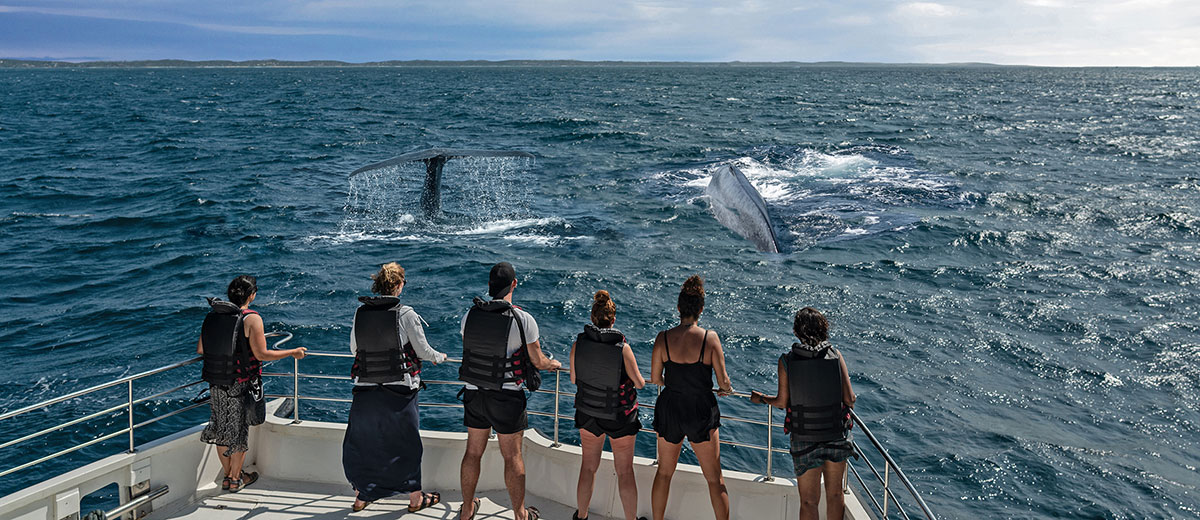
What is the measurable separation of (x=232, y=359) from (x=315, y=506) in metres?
1.53

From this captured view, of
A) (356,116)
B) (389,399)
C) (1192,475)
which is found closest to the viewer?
(389,399)

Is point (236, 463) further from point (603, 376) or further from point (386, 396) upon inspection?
point (603, 376)

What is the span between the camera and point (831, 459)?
6.55 meters

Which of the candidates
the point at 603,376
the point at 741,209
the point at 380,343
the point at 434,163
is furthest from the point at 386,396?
the point at 741,209

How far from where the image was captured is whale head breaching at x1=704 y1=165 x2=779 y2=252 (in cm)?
2884

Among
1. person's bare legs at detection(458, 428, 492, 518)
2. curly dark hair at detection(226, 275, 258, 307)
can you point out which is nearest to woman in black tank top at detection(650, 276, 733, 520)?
person's bare legs at detection(458, 428, 492, 518)

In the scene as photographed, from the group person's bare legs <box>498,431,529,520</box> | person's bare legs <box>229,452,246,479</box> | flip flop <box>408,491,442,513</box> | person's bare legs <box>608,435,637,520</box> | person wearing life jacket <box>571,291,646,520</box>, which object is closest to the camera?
person wearing life jacket <box>571,291,646,520</box>

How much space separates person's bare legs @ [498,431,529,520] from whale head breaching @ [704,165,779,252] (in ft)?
70.0

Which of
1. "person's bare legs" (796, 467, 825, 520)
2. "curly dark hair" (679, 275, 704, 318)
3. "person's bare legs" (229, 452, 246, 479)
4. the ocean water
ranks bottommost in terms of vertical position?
the ocean water

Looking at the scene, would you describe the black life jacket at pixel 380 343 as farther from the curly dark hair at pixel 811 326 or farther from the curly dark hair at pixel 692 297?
the curly dark hair at pixel 811 326

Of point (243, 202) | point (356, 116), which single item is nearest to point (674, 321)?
point (243, 202)

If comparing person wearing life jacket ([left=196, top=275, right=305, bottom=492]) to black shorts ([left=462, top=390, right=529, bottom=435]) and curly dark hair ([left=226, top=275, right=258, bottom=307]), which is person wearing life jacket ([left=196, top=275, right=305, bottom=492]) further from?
black shorts ([left=462, top=390, right=529, bottom=435])

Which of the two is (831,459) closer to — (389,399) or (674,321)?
(389,399)

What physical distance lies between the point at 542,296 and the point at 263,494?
15562 mm
